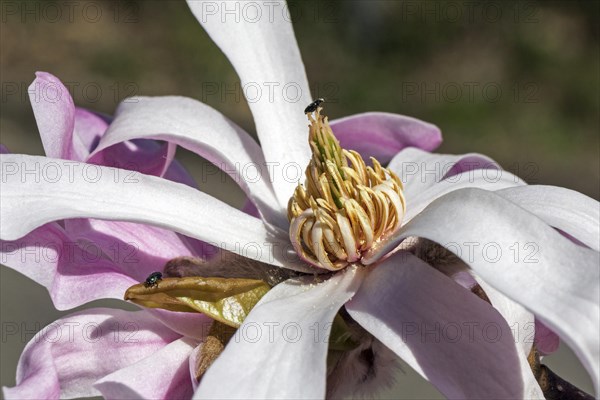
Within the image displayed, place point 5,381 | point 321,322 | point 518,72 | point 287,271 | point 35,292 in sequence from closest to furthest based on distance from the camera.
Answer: point 321,322, point 287,271, point 5,381, point 35,292, point 518,72

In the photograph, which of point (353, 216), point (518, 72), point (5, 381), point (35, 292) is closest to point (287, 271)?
point (353, 216)

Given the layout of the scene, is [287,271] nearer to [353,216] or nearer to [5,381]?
[353,216]

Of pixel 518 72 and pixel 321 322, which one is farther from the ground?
pixel 321 322

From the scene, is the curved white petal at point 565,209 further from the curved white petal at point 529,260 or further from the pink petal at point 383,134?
the pink petal at point 383,134

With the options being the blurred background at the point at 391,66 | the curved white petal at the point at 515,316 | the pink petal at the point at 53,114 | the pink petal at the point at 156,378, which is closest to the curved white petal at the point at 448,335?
the curved white petal at the point at 515,316

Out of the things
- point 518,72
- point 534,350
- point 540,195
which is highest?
point 540,195
